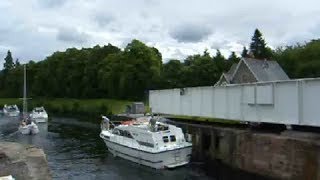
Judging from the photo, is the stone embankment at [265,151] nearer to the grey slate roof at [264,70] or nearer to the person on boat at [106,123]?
the person on boat at [106,123]

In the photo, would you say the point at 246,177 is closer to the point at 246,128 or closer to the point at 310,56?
the point at 246,128

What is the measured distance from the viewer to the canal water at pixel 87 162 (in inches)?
1662

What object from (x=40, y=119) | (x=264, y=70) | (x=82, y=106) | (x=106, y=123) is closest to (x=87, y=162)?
(x=106, y=123)

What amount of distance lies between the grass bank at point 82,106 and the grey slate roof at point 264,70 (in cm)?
3940

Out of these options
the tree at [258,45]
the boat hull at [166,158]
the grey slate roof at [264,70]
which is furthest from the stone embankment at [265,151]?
the tree at [258,45]

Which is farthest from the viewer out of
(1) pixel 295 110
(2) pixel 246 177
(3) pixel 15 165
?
(2) pixel 246 177

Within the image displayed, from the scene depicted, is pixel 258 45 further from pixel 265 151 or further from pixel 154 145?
pixel 265 151

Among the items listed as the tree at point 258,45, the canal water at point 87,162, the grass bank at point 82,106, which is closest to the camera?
the canal water at point 87,162

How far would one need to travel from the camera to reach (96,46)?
16112 centimetres

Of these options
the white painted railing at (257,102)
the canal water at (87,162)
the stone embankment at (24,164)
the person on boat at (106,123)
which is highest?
the white painted railing at (257,102)

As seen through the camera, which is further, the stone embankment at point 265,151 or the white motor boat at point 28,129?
the white motor boat at point 28,129

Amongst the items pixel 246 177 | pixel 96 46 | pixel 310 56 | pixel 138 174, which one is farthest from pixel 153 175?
pixel 96 46

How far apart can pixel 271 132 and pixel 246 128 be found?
4.92m

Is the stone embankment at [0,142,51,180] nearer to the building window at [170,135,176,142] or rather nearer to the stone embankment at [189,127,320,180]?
the building window at [170,135,176,142]
